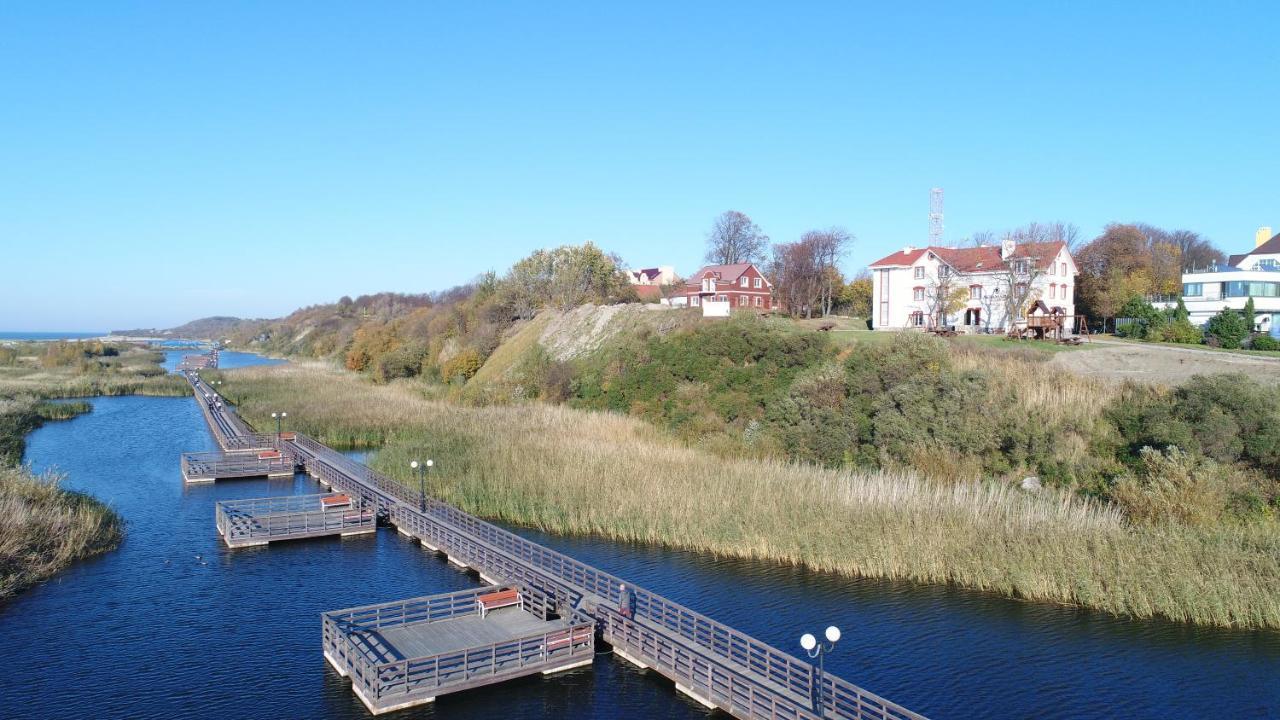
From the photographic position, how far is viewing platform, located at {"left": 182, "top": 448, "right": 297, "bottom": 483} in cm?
3912

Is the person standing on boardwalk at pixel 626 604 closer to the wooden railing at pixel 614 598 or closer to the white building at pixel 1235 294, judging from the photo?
the wooden railing at pixel 614 598

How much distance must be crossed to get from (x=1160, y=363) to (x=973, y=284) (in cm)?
1936

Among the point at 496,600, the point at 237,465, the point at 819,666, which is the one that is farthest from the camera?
the point at 237,465

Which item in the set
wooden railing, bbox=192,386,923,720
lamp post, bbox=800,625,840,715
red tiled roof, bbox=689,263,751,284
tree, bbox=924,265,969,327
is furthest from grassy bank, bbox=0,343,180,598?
red tiled roof, bbox=689,263,751,284

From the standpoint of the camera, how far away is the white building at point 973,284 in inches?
2055

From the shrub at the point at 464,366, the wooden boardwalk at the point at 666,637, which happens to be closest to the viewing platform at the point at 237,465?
the wooden boardwalk at the point at 666,637

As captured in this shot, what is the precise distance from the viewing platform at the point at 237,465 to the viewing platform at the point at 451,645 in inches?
926

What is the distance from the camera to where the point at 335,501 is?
97.1 ft

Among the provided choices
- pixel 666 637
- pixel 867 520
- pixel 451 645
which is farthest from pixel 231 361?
pixel 666 637

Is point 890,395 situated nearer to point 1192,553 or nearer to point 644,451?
point 644,451

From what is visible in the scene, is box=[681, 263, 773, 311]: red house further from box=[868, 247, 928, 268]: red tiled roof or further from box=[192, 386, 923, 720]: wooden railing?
box=[192, 386, 923, 720]: wooden railing

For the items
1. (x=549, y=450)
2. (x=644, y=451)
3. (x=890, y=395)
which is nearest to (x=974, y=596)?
(x=890, y=395)

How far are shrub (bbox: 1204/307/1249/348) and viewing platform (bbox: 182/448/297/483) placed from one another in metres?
48.0

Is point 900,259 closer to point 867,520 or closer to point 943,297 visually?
point 943,297
